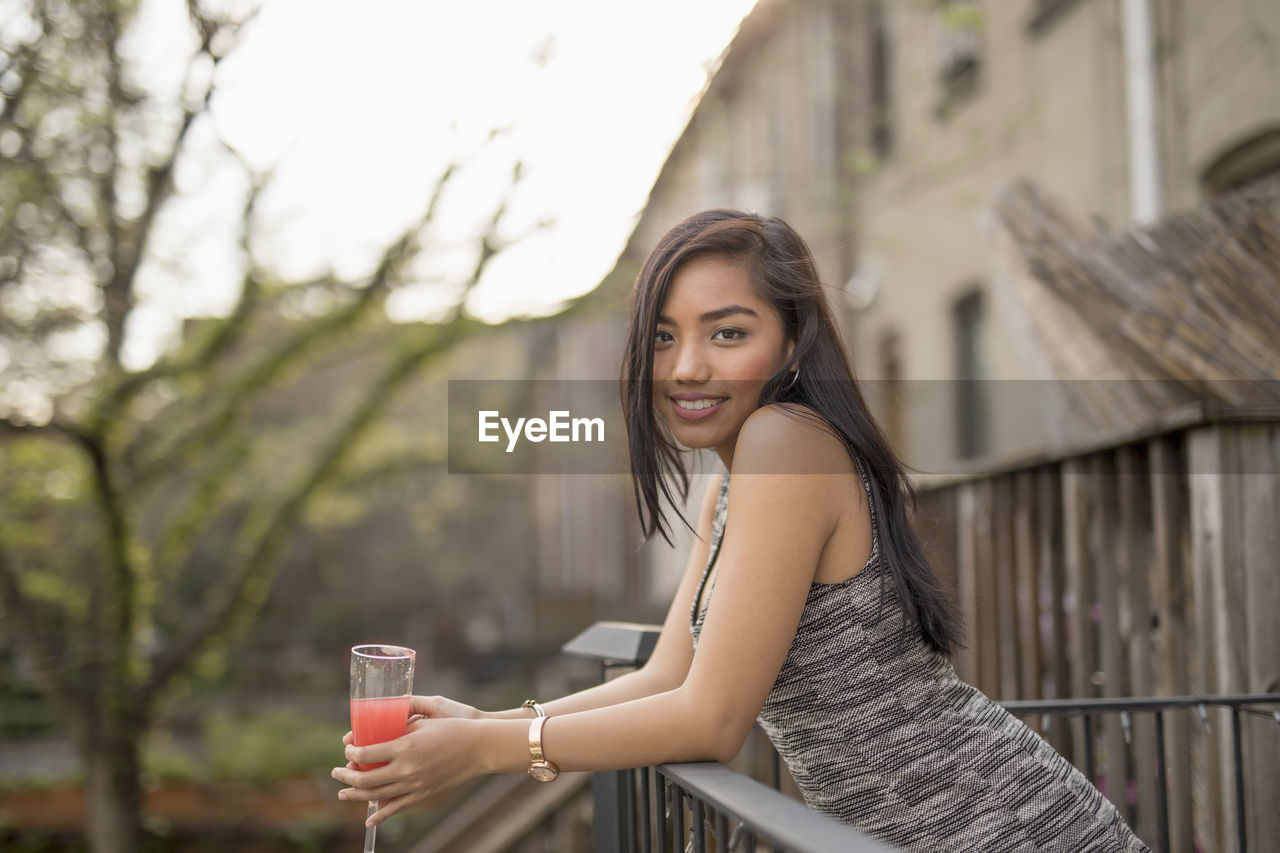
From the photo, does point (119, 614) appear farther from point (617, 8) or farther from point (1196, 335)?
point (1196, 335)

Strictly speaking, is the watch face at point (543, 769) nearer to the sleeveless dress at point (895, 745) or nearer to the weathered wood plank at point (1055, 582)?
the sleeveless dress at point (895, 745)

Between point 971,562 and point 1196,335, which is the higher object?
point 1196,335

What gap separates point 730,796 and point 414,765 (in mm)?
459

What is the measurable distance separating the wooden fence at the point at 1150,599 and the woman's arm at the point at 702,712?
601 millimetres

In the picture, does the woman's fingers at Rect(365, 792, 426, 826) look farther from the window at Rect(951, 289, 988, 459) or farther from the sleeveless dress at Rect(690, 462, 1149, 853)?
the window at Rect(951, 289, 988, 459)

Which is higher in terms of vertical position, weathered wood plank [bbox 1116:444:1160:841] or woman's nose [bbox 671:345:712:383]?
woman's nose [bbox 671:345:712:383]

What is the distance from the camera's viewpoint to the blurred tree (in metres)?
7.26

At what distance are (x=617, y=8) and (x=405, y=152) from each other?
1.93 metres

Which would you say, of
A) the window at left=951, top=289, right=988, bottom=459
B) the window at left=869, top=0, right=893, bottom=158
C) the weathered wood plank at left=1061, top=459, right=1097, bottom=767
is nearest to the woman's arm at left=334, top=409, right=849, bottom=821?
the weathered wood plank at left=1061, top=459, right=1097, bottom=767

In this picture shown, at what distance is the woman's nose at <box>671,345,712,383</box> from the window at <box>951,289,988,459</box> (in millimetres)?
8356

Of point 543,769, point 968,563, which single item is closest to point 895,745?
point 543,769

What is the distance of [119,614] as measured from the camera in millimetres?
8656

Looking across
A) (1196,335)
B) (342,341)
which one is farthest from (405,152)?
(1196,335)

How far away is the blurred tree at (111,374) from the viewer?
23.8 feet
